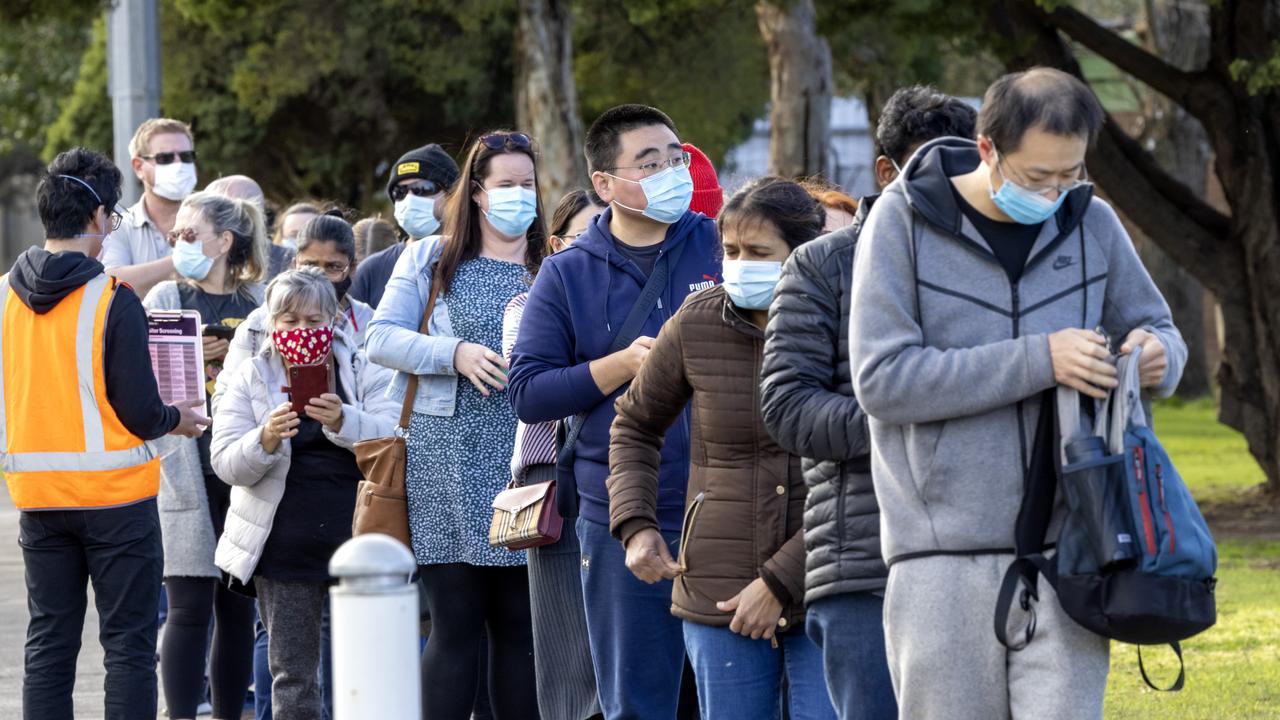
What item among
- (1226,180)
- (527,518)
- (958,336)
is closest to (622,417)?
(527,518)

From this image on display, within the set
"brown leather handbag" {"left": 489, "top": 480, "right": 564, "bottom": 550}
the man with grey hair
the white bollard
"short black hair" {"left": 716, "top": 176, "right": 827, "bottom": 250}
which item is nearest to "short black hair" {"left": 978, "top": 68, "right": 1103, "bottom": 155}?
"short black hair" {"left": 716, "top": 176, "right": 827, "bottom": 250}

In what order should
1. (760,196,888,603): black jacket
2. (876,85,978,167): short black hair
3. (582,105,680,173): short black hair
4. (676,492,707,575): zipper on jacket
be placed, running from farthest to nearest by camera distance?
(582,105,680,173): short black hair → (676,492,707,575): zipper on jacket → (876,85,978,167): short black hair → (760,196,888,603): black jacket

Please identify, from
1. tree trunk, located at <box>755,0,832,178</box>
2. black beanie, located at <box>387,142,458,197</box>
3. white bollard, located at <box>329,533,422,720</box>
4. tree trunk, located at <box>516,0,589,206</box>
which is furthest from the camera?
tree trunk, located at <box>755,0,832,178</box>

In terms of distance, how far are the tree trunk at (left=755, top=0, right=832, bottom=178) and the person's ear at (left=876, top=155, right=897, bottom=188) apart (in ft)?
67.2

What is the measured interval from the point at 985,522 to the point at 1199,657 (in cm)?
590

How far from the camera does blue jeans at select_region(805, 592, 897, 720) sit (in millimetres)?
4117

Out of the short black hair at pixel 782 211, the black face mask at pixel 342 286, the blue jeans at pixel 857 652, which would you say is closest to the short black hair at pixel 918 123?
the short black hair at pixel 782 211

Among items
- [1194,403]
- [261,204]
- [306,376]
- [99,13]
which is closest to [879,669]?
[306,376]

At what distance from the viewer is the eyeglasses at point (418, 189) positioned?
26.1ft

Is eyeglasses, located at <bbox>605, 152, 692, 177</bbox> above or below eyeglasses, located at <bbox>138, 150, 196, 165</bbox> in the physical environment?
below

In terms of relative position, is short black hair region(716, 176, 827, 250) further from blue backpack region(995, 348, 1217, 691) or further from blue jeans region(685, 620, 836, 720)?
blue backpack region(995, 348, 1217, 691)

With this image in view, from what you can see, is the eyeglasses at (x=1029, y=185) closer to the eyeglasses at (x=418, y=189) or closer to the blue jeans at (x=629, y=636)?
the blue jeans at (x=629, y=636)

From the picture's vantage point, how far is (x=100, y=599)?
6133mm

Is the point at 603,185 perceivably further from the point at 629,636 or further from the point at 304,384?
the point at 304,384
